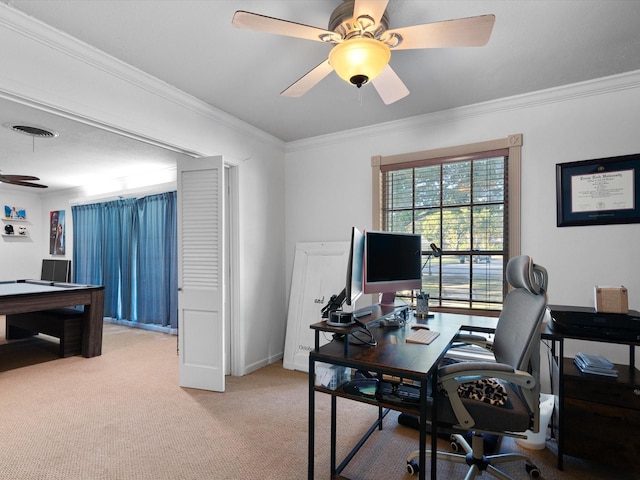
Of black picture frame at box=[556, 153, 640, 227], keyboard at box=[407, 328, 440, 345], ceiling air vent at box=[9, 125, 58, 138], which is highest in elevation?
ceiling air vent at box=[9, 125, 58, 138]

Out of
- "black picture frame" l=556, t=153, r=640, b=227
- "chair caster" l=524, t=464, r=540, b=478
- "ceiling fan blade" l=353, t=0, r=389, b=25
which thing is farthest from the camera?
"black picture frame" l=556, t=153, r=640, b=227

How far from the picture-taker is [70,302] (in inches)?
161

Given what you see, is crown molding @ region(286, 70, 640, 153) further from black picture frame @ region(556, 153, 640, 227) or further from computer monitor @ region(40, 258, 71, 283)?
computer monitor @ region(40, 258, 71, 283)

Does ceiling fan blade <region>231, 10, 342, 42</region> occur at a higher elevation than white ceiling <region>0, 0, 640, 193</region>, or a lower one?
lower

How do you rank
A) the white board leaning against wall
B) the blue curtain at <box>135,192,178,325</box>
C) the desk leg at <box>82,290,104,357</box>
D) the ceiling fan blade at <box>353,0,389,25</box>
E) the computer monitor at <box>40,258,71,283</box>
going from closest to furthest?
1. the ceiling fan blade at <box>353,0,389,25</box>
2. the white board leaning against wall
3. the desk leg at <box>82,290,104,357</box>
4. the computer monitor at <box>40,258,71,283</box>
5. the blue curtain at <box>135,192,178,325</box>

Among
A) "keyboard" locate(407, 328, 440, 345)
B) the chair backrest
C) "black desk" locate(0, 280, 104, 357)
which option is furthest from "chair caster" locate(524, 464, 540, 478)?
"black desk" locate(0, 280, 104, 357)

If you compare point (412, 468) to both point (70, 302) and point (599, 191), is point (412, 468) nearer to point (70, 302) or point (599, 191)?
point (599, 191)

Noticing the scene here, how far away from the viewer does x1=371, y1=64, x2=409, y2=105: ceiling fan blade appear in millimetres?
1942

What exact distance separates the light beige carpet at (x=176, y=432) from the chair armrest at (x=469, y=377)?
0.67 meters

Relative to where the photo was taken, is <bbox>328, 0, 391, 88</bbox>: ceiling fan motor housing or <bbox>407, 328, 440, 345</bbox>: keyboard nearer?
<bbox>328, 0, 391, 88</bbox>: ceiling fan motor housing

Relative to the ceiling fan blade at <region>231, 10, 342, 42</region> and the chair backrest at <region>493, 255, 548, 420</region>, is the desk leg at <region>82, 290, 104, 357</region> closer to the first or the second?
the ceiling fan blade at <region>231, 10, 342, 42</region>

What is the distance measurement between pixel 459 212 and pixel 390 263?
3.92 feet

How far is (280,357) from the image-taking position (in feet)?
13.2

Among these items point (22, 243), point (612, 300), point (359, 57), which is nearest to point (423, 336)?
point (612, 300)
